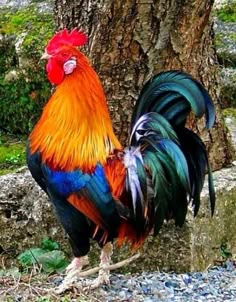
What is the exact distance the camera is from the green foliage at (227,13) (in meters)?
8.07

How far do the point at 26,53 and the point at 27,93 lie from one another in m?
0.31

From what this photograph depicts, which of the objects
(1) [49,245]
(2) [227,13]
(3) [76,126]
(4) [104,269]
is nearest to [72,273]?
(4) [104,269]

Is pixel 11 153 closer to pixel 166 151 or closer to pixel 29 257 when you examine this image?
pixel 29 257

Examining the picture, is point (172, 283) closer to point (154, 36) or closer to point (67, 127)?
point (67, 127)

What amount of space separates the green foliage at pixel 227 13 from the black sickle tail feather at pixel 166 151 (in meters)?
4.37

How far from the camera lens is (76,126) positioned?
3754 mm

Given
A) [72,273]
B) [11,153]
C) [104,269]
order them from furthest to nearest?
1. [11,153]
2. [104,269]
3. [72,273]

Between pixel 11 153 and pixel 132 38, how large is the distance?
1.76 m

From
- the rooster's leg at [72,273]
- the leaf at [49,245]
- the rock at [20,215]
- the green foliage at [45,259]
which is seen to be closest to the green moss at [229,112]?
the rock at [20,215]

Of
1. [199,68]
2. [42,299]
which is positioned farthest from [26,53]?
[42,299]

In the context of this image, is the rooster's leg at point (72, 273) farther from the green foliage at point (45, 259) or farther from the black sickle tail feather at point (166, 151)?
the green foliage at point (45, 259)

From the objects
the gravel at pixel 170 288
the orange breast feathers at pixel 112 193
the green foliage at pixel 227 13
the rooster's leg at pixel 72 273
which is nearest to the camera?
the orange breast feathers at pixel 112 193

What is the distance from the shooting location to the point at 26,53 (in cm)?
632

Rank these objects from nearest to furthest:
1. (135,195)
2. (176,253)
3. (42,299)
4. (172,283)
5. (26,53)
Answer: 1. (135,195)
2. (42,299)
3. (172,283)
4. (176,253)
5. (26,53)
